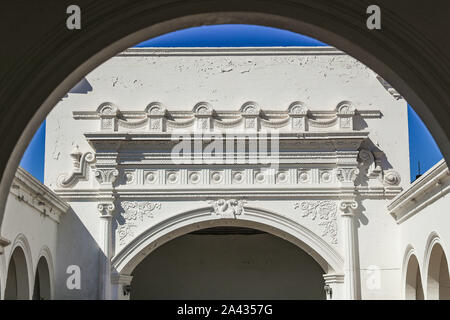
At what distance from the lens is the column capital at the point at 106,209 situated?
14.3m

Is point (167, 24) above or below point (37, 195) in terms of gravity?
below

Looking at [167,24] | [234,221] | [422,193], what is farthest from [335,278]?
[167,24]

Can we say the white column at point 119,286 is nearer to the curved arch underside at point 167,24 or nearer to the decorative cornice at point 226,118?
the decorative cornice at point 226,118

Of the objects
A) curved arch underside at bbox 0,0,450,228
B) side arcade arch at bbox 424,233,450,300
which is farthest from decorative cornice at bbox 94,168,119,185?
curved arch underside at bbox 0,0,450,228

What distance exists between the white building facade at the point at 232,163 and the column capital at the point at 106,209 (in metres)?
0.04

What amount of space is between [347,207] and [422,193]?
2.30 m

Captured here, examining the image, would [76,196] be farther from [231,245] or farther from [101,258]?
[231,245]

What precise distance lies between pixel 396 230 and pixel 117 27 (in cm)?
1142

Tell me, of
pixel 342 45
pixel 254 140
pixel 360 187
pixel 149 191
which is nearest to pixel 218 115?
pixel 254 140

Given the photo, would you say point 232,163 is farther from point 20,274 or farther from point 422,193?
point 20,274

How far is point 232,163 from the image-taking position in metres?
14.4

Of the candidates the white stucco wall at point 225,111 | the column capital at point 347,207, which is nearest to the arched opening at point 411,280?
the white stucco wall at point 225,111

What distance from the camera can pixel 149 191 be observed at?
1431 cm
